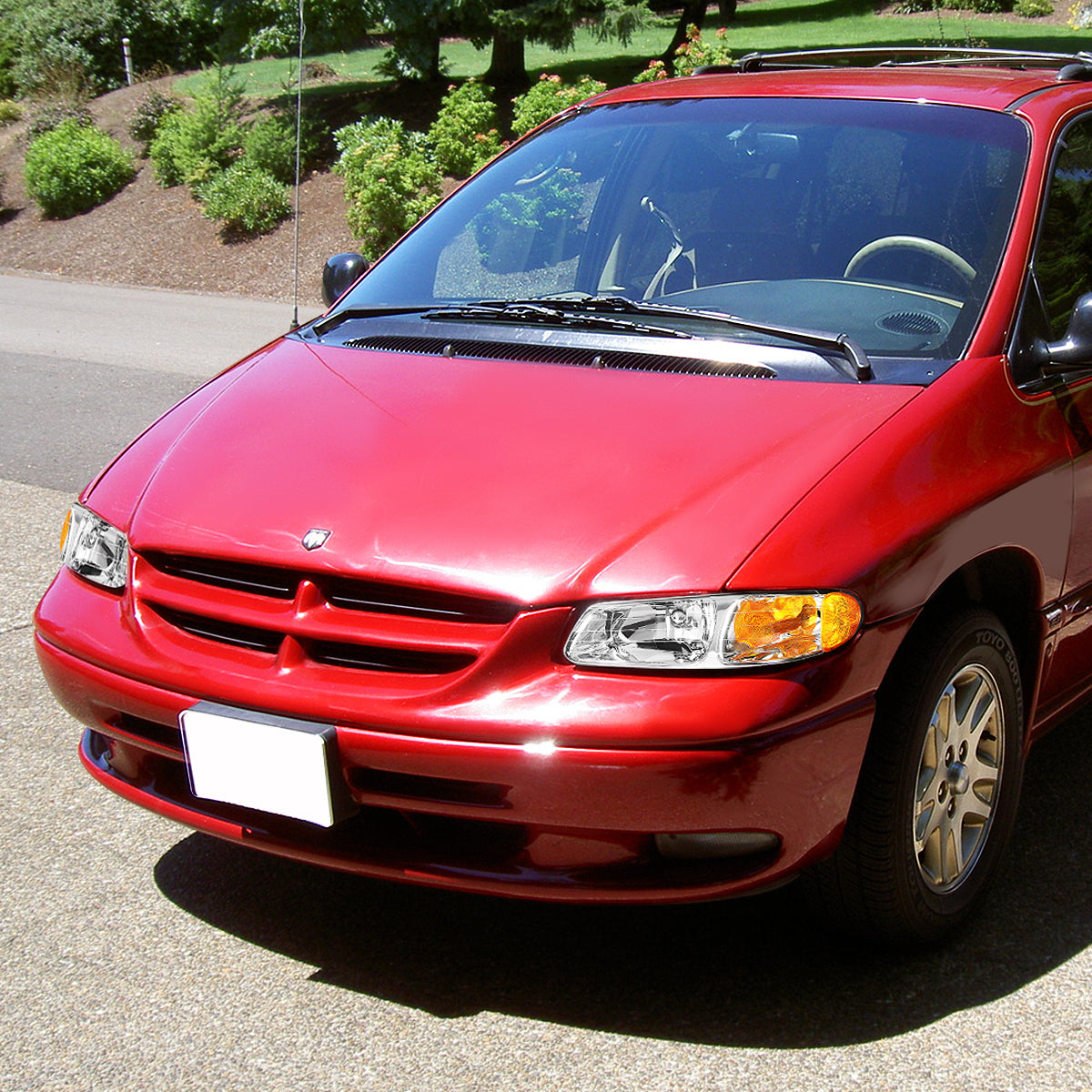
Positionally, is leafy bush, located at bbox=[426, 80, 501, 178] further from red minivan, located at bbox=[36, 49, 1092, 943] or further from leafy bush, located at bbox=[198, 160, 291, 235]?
red minivan, located at bbox=[36, 49, 1092, 943]

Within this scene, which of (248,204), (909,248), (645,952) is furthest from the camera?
(248,204)

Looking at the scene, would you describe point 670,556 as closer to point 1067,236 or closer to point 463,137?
point 1067,236

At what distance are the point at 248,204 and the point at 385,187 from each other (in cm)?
353

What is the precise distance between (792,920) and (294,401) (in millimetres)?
1622

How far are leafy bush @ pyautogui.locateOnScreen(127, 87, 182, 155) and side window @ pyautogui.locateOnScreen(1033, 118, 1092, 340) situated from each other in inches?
870

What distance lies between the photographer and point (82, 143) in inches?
881

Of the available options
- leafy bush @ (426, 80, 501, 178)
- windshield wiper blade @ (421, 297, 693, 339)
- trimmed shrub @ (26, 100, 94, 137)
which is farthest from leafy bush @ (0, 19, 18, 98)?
windshield wiper blade @ (421, 297, 693, 339)

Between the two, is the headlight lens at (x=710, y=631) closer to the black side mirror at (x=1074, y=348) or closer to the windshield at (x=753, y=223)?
the windshield at (x=753, y=223)

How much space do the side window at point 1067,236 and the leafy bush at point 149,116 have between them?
22.1 m

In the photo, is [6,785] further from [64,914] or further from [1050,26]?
[1050,26]

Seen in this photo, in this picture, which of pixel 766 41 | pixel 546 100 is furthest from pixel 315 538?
pixel 766 41

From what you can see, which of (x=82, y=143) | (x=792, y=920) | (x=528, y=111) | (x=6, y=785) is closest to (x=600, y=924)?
(x=792, y=920)

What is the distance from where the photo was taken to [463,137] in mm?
18078

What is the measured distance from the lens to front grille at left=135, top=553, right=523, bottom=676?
272cm
